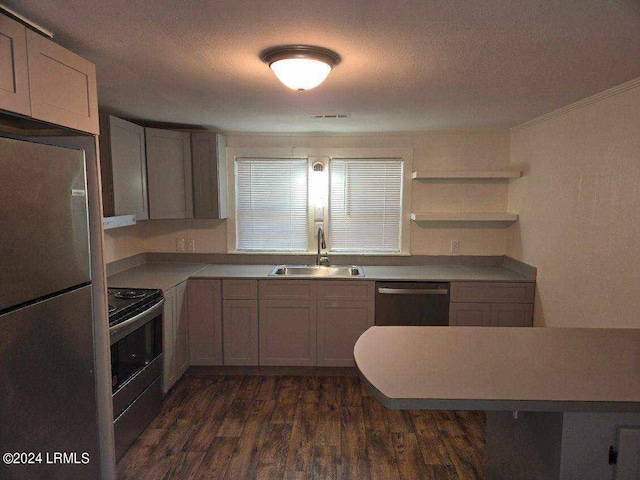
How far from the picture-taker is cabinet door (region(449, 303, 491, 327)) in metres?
3.36

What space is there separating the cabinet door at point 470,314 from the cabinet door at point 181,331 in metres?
2.16

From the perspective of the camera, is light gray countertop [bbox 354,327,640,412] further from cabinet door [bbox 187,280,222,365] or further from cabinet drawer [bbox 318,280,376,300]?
cabinet door [bbox 187,280,222,365]

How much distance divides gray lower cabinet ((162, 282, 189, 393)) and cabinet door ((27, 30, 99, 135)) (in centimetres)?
153

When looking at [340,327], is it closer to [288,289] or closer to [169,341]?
[288,289]

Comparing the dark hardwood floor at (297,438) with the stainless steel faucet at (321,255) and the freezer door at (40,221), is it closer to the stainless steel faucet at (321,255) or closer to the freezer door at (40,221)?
the stainless steel faucet at (321,255)

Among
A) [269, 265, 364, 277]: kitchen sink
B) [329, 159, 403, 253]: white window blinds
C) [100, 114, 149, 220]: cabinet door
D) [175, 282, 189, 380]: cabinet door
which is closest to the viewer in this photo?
[100, 114, 149, 220]: cabinet door

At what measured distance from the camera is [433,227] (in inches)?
155

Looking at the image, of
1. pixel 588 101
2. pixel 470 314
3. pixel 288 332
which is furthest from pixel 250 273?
pixel 588 101

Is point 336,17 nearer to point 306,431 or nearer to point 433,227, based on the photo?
point 306,431

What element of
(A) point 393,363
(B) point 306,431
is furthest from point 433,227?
(A) point 393,363

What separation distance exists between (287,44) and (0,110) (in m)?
1.00

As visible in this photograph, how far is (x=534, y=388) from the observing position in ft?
4.47

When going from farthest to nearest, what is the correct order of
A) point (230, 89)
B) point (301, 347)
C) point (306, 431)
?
point (301, 347) < point (306, 431) < point (230, 89)

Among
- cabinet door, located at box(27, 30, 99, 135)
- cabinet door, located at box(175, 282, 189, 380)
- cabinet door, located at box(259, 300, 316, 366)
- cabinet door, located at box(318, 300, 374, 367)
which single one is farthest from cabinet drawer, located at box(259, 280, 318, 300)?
cabinet door, located at box(27, 30, 99, 135)
